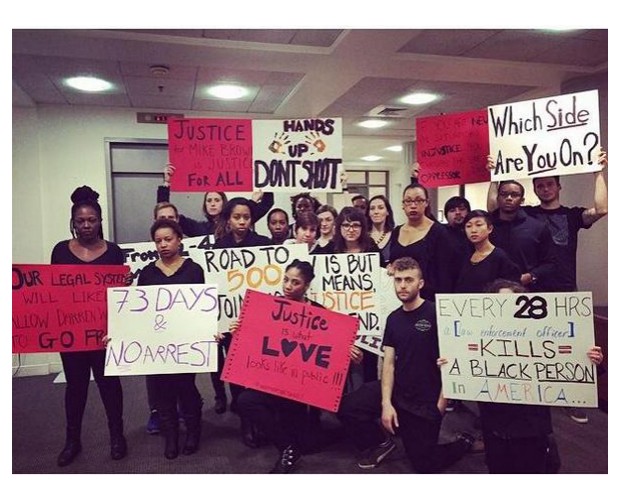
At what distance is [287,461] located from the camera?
7.27 feet

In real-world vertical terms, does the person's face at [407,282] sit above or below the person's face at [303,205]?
below

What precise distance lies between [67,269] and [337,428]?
1.58 m

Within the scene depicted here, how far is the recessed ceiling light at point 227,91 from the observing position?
11.8ft

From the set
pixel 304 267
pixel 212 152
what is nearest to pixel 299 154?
pixel 212 152

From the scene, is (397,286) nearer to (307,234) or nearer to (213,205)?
(307,234)

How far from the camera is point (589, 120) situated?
6.93 ft

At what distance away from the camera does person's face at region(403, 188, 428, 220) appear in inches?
91.6

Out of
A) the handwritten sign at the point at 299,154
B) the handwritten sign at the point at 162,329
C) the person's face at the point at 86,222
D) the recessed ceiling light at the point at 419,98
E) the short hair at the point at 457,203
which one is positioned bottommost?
the handwritten sign at the point at 162,329

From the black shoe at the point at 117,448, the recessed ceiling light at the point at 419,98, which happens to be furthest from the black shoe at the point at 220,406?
the recessed ceiling light at the point at 419,98

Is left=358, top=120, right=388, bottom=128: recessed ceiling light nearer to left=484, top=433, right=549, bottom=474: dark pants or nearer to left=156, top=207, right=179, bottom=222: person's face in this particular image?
left=156, top=207, right=179, bottom=222: person's face

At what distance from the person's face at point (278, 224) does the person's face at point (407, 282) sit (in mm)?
1089

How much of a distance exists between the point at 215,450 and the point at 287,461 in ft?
1.50

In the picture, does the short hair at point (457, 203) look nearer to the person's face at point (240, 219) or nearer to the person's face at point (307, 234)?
the person's face at point (307, 234)
